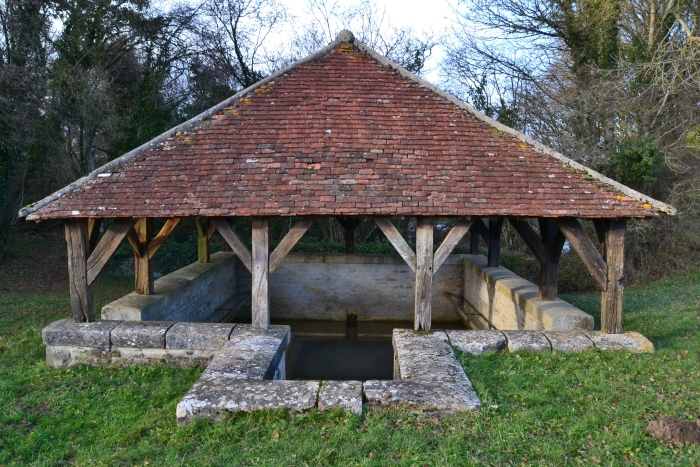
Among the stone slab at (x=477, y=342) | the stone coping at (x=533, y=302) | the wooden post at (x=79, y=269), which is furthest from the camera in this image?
the stone coping at (x=533, y=302)

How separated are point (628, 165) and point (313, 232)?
9449 mm

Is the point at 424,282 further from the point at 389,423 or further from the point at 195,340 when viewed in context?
the point at 195,340

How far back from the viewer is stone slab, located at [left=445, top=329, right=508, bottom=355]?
16.9ft

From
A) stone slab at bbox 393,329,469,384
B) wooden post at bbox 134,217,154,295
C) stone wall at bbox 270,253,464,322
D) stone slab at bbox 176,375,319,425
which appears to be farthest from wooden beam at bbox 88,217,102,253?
stone wall at bbox 270,253,464,322

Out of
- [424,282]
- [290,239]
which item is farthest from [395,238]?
[290,239]

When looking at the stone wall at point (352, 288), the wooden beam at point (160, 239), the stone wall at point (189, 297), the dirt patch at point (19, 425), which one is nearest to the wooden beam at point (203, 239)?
the stone wall at point (189, 297)

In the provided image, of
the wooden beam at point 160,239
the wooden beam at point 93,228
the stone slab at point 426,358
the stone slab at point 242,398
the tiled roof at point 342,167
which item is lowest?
the stone slab at point 426,358

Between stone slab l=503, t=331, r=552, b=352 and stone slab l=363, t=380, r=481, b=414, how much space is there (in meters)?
1.39

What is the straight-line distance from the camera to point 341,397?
3.78 meters

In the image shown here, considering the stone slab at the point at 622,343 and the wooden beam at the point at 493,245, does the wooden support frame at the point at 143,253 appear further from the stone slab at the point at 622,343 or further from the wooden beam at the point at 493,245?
the stone slab at the point at 622,343

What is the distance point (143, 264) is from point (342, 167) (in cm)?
318

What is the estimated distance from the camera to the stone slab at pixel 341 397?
12.1ft

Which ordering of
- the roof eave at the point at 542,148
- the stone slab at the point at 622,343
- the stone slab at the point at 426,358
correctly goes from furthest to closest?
the roof eave at the point at 542,148
the stone slab at the point at 622,343
the stone slab at the point at 426,358

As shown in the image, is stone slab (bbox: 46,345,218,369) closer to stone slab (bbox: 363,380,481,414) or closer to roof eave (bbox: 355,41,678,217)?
stone slab (bbox: 363,380,481,414)
